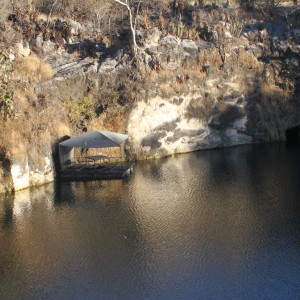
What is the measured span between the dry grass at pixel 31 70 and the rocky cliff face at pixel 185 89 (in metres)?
0.93

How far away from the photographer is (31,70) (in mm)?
40750

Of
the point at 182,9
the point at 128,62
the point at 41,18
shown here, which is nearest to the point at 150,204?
the point at 128,62

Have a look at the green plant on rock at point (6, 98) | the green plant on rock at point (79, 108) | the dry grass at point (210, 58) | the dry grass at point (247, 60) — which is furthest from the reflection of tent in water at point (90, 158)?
the dry grass at point (247, 60)

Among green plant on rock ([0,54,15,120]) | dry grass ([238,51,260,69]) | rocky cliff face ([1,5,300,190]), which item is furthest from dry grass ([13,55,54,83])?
dry grass ([238,51,260,69])

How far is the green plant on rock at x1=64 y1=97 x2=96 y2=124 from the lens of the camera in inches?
1596

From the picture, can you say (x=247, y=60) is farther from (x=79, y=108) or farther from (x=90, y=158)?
(x=90, y=158)

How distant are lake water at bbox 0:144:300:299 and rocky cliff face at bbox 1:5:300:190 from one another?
26.3 ft

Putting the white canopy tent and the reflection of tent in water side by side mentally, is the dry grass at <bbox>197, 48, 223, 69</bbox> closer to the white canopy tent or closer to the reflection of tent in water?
the reflection of tent in water

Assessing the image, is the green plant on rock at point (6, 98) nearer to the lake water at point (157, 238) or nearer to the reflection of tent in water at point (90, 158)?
the reflection of tent in water at point (90, 158)

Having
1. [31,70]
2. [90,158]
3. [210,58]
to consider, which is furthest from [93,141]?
[210,58]

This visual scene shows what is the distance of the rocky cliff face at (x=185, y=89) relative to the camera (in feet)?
140

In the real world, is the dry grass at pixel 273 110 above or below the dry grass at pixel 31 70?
below

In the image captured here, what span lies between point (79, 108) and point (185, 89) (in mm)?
11042

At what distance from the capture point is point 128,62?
4509 centimetres
